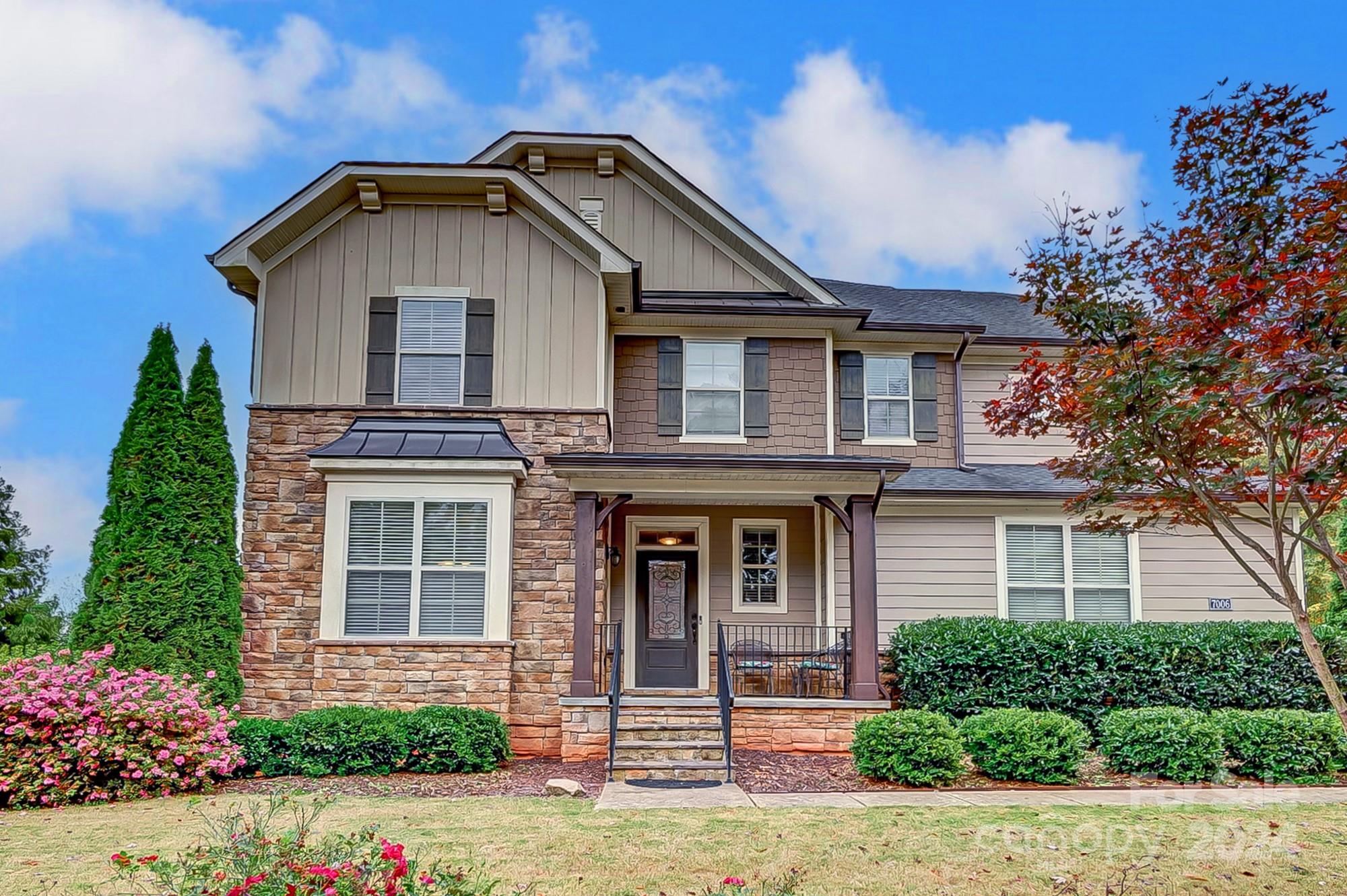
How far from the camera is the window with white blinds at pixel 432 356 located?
451 inches

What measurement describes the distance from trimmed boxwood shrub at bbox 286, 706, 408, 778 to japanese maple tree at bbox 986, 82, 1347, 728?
6420 mm

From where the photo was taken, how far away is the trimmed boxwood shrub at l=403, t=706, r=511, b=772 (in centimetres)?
936

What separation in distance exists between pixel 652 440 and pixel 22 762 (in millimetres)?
7573

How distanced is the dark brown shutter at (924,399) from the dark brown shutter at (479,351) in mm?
6031

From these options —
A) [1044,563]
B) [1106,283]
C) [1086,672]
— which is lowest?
[1086,672]

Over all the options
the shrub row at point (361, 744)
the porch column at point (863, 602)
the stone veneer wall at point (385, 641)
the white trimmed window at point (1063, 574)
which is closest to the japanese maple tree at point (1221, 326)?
the porch column at point (863, 602)

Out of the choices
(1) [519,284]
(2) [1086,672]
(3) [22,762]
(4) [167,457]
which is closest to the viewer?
(3) [22,762]

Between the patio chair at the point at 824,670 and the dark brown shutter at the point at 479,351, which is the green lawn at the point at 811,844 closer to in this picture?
the patio chair at the point at 824,670

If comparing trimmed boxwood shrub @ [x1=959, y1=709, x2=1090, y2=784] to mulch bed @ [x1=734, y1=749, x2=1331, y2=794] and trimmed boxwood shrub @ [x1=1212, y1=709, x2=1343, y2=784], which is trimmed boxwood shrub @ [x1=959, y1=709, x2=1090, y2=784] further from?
trimmed boxwood shrub @ [x1=1212, y1=709, x2=1343, y2=784]

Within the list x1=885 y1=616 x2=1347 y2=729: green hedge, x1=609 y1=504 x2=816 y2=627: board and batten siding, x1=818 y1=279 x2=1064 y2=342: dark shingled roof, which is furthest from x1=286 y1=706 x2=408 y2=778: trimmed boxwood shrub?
x1=818 y1=279 x2=1064 y2=342: dark shingled roof

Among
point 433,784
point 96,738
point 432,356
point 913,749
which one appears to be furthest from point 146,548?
point 913,749

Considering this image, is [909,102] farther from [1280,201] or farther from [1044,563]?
[1280,201]

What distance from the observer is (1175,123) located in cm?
621

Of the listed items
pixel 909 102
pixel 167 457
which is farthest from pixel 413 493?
pixel 909 102
